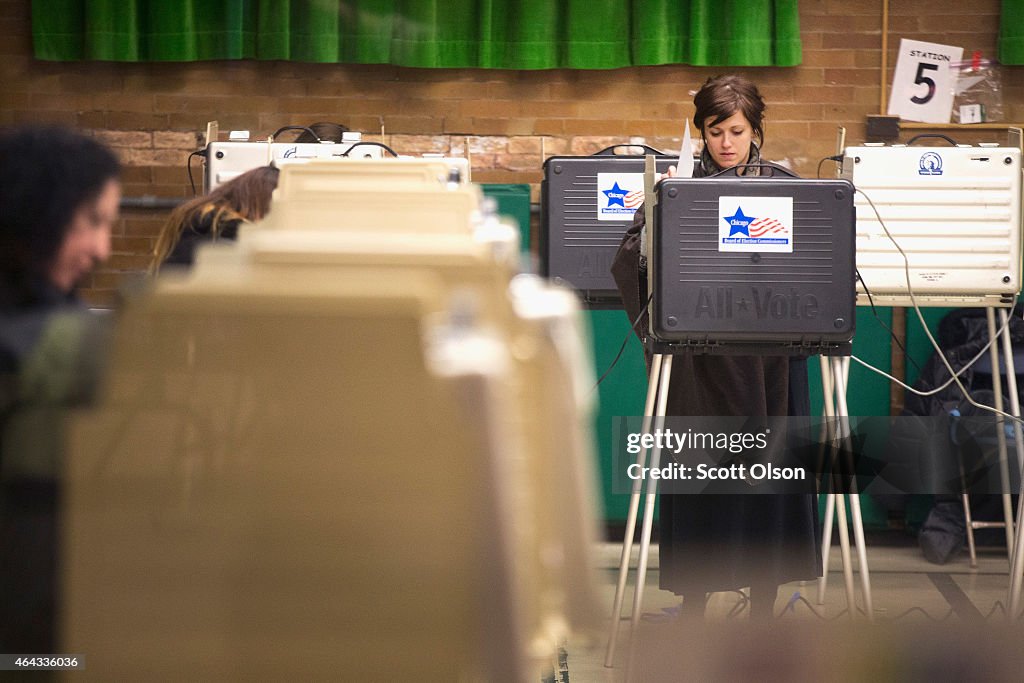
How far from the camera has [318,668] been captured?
105 centimetres

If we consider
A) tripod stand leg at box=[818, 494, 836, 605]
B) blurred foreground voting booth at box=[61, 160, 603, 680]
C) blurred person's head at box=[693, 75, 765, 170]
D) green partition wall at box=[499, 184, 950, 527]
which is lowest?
tripod stand leg at box=[818, 494, 836, 605]

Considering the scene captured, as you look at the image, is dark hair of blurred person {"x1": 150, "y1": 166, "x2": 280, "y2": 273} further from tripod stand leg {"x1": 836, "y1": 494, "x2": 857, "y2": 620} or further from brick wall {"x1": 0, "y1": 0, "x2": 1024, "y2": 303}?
brick wall {"x1": 0, "y1": 0, "x2": 1024, "y2": 303}

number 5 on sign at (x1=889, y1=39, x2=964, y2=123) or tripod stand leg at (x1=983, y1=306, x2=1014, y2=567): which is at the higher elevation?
number 5 on sign at (x1=889, y1=39, x2=964, y2=123)

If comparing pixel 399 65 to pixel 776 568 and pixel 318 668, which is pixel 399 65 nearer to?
pixel 776 568

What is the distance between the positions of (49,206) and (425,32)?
3.53 meters

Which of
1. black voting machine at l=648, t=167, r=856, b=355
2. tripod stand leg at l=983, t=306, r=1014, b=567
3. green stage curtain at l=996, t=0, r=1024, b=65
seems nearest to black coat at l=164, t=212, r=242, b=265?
black voting machine at l=648, t=167, r=856, b=355

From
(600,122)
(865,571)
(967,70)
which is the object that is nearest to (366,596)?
(865,571)

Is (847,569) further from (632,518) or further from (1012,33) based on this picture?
(1012,33)

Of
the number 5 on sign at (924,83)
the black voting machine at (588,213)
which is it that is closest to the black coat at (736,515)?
the black voting machine at (588,213)

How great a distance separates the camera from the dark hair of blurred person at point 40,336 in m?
1.03

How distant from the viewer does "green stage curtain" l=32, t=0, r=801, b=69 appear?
4.71 m

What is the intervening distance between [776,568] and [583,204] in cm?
122

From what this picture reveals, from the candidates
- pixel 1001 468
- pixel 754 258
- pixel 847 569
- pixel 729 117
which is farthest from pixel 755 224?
pixel 1001 468

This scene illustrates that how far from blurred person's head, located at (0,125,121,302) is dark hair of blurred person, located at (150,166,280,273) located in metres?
0.99
